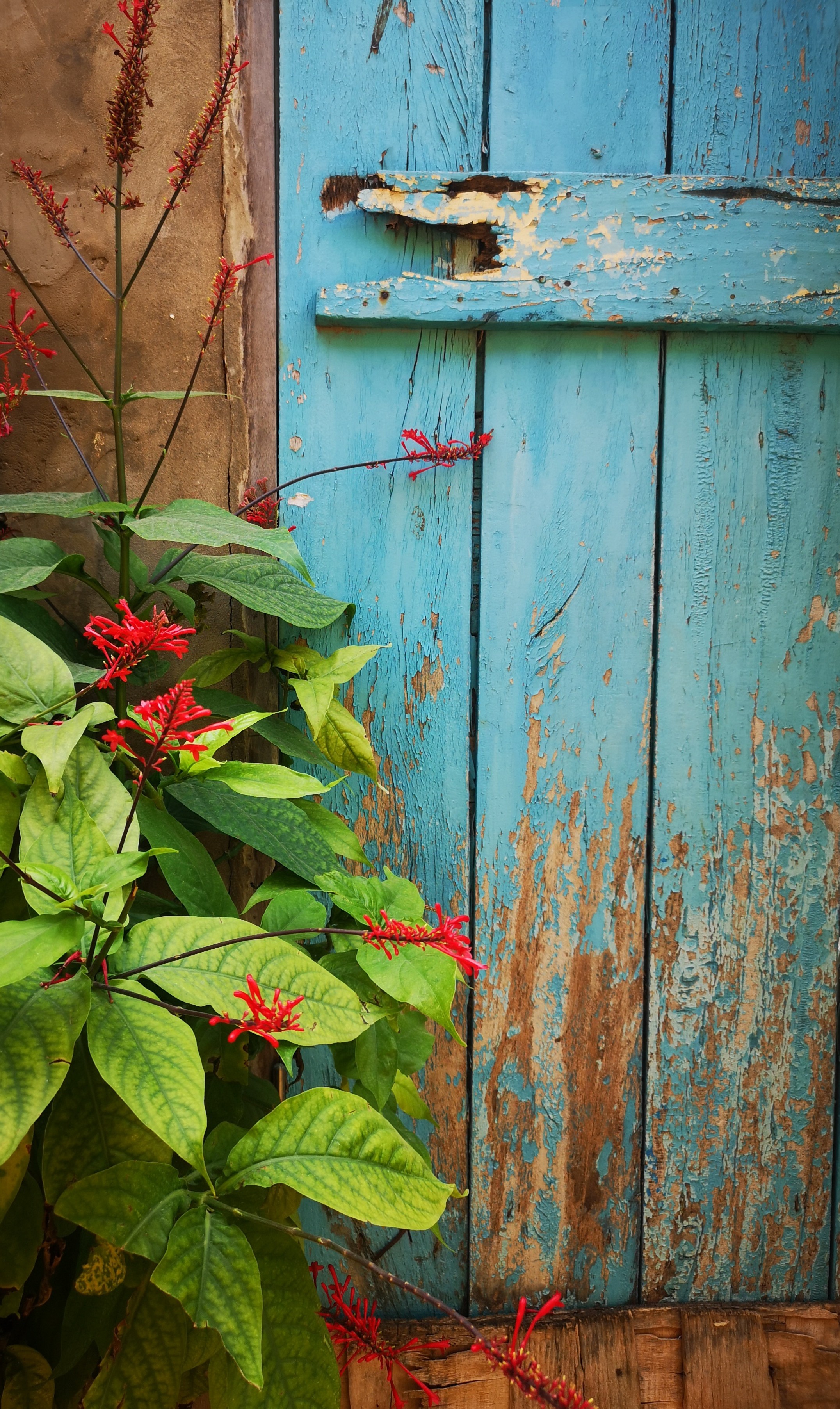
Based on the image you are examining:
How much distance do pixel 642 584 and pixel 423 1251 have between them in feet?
2.62

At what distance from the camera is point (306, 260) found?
91 centimetres

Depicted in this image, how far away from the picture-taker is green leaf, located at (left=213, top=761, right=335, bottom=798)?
0.62 metres

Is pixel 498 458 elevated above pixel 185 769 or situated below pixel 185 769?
above

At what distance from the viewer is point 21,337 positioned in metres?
0.75

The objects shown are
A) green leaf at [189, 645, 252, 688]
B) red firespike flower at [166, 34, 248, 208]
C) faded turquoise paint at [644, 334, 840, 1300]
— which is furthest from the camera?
faded turquoise paint at [644, 334, 840, 1300]

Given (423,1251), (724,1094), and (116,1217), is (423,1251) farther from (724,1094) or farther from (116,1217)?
(116,1217)

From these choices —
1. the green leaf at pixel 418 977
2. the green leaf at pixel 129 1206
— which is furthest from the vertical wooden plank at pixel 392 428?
the green leaf at pixel 129 1206

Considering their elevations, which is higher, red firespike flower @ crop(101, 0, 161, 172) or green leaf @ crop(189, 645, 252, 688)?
red firespike flower @ crop(101, 0, 161, 172)

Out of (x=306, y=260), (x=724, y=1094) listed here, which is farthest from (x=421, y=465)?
(x=724, y=1094)

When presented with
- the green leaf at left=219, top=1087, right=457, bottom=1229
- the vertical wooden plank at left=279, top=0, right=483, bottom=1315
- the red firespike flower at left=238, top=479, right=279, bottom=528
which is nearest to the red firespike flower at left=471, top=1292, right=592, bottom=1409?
the green leaf at left=219, top=1087, right=457, bottom=1229

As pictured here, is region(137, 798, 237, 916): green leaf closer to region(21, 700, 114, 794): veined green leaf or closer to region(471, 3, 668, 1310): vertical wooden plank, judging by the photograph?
region(21, 700, 114, 794): veined green leaf

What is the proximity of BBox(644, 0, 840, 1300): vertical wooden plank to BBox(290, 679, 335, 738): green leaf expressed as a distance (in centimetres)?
40

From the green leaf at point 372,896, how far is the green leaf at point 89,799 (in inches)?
6.7

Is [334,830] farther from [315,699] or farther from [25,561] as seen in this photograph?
[25,561]
